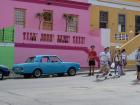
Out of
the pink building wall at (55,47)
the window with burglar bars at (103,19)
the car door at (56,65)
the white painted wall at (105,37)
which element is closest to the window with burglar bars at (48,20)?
the pink building wall at (55,47)

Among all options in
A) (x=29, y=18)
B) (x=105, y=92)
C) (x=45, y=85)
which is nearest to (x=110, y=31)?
(x=29, y=18)

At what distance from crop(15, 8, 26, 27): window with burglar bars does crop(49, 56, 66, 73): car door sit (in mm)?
5570

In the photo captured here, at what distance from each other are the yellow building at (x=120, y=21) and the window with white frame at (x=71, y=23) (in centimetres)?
142

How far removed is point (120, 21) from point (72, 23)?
5.03m

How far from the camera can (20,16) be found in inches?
1225

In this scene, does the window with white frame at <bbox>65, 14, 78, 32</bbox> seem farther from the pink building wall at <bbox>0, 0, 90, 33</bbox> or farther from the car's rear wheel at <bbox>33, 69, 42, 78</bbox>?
the car's rear wheel at <bbox>33, 69, 42, 78</bbox>

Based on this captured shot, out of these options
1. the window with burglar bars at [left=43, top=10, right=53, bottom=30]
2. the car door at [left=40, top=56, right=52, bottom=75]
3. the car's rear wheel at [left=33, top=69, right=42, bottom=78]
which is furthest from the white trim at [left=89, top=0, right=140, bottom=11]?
the car's rear wheel at [left=33, top=69, right=42, bottom=78]

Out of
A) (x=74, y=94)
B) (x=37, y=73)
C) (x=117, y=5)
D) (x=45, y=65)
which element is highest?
(x=117, y=5)

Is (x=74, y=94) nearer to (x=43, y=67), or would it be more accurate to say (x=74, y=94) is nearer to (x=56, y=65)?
(x=43, y=67)

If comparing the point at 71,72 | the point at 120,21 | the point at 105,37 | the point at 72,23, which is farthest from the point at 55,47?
the point at 120,21

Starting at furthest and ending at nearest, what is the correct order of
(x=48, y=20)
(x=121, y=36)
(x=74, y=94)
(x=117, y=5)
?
(x=121, y=36)
(x=117, y=5)
(x=48, y=20)
(x=74, y=94)

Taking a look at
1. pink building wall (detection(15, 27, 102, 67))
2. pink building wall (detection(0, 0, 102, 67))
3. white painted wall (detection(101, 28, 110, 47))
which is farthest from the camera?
white painted wall (detection(101, 28, 110, 47))

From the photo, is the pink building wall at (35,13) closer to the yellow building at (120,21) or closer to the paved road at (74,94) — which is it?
the yellow building at (120,21)

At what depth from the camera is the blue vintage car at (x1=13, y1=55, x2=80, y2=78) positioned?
25406mm
